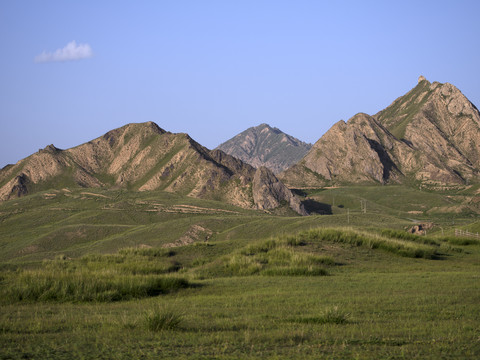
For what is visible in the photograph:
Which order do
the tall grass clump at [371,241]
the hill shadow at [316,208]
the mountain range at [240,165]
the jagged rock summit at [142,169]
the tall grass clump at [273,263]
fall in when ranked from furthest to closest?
1. the mountain range at [240,165]
2. the jagged rock summit at [142,169]
3. the hill shadow at [316,208]
4. the tall grass clump at [371,241]
5. the tall grass clump at [273,263]

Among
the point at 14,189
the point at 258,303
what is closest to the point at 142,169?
the point at 14,189

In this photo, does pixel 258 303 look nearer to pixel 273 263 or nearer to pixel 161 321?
pixel 161 321

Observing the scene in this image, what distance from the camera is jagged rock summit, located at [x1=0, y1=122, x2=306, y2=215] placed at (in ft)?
395

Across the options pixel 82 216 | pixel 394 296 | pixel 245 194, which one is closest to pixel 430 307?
pixel 394 296

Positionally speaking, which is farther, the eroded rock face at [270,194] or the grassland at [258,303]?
the eroded rock face at [270,194]

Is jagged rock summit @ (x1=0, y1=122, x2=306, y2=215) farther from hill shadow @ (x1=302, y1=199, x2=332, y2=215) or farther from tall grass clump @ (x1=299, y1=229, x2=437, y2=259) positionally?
tall grass clump @ (x1=299, y1=229, x2=437, y2=259)

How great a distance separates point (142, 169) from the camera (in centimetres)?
14762

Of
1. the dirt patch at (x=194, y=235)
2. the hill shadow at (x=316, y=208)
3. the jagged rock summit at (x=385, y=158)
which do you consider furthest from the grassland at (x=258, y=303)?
the jagged rock summit at (x=385, y=158)

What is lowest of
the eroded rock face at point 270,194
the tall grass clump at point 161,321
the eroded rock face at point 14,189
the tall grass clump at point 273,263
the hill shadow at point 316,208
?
the tall grass clump at point 273,263

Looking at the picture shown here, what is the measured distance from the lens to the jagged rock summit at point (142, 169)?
395ft

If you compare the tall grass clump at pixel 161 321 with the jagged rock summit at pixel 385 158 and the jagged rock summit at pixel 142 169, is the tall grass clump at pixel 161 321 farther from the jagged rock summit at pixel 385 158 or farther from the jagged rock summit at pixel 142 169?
the jagged rock summit at pixel 385 158

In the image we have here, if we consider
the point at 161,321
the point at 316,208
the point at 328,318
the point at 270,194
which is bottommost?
the point at 328,318

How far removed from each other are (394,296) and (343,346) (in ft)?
20.1

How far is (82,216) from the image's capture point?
285 feet
